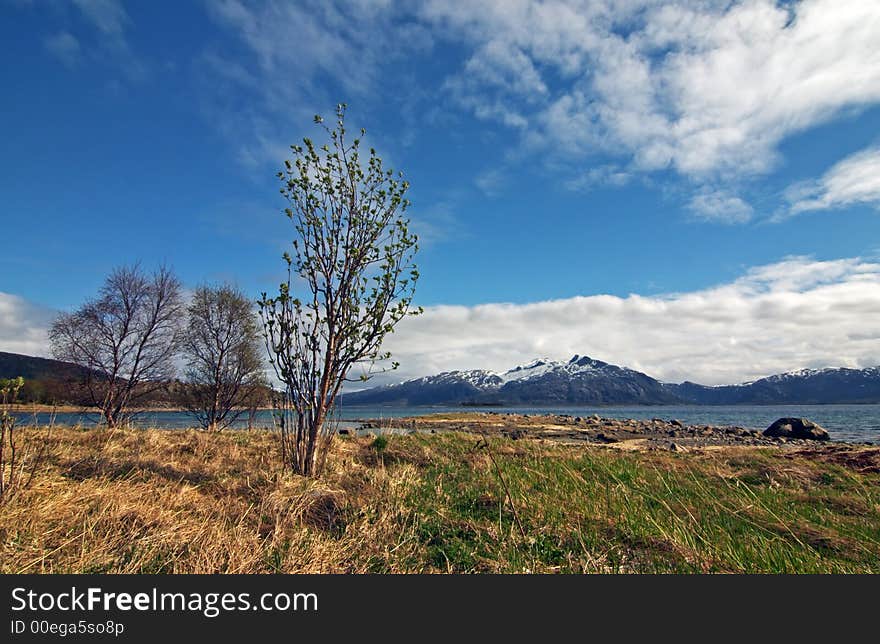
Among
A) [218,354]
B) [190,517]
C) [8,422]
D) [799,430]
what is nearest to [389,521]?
[190,517]

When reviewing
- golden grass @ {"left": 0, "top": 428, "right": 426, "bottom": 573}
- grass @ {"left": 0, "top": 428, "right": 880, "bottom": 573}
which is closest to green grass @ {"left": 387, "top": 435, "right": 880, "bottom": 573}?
grass @ {"left": 0, "top": 428, "right": 880, "bottom": 573}

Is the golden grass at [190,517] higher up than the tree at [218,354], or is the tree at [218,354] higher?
the tree at [218,354]

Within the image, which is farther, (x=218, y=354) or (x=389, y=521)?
(x=218, y=354)

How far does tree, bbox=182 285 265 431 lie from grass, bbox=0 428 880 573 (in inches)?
716

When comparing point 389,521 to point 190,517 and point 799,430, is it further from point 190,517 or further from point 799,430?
point 799,430

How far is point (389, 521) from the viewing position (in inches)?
250

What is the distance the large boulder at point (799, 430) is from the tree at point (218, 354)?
1598 inches

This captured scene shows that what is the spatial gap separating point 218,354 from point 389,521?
25770 millimetres

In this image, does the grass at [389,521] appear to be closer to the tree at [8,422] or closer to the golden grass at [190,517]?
the golden grass at [190,517]

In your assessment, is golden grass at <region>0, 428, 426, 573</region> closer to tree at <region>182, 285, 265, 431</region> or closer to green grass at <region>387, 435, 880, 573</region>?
green grass at <region>387, 435, 880, 573</region>

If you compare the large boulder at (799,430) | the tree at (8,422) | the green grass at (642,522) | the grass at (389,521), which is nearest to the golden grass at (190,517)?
the grass at (389,521)

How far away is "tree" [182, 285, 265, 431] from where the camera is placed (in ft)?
91.9

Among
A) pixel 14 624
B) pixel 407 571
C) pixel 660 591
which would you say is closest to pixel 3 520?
pixel 14 624

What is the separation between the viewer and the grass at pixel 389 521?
4676mm
